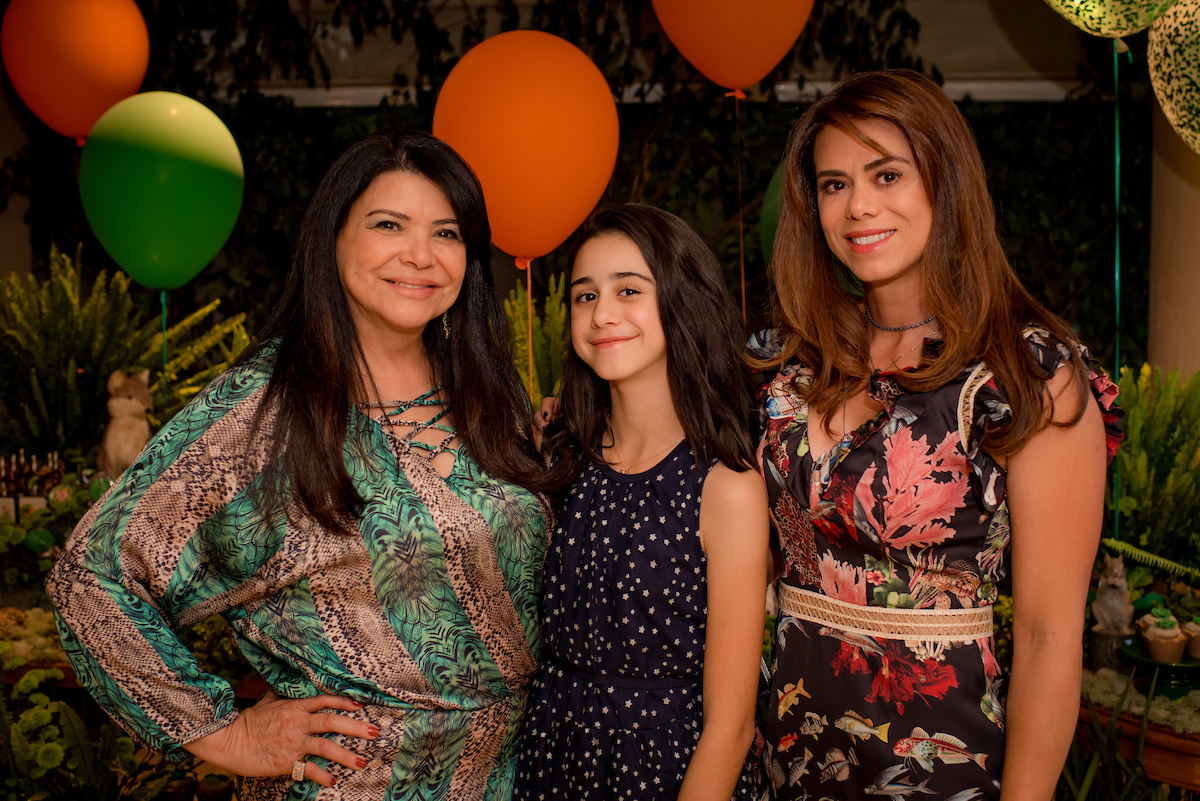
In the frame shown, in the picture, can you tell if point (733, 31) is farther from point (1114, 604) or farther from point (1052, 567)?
point (1052, 567)

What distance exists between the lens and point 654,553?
1535mm

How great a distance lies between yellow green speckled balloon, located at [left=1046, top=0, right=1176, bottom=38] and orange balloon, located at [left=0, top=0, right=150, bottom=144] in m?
3.94

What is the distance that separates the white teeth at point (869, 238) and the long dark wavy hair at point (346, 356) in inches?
27.1

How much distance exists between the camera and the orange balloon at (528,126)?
9.34 feet

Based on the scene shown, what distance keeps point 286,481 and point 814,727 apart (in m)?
0.97

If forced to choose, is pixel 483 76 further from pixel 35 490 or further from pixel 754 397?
pixel 35 490

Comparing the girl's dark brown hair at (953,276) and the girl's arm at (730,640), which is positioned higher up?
the girl's dark brown hair at (953,276)

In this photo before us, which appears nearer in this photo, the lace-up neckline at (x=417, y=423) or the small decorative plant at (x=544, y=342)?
the lace-up neckline at (x=417, y=423)

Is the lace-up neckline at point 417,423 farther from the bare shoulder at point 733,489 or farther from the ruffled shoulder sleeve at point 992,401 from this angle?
the ruffled shoulder sleeve at point 992,401

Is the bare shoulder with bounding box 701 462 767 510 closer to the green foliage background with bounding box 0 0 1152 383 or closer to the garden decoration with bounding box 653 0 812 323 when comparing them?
the garden decoration with bounding box 653 0 812 323

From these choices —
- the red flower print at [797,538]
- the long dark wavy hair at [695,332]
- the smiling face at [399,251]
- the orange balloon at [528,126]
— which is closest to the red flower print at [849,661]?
the red flower print at [797,538]

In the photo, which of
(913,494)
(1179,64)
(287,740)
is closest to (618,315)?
(913,494)

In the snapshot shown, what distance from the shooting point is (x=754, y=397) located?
1700 millimetres

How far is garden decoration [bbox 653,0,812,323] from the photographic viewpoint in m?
3.12
